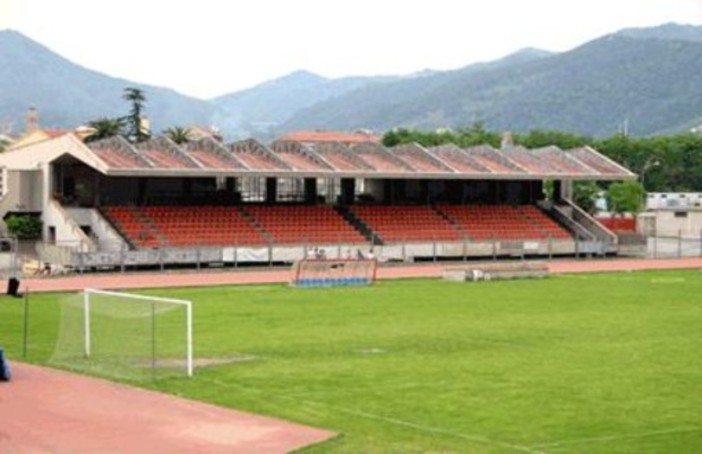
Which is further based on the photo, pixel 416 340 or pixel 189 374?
pixel 416 340

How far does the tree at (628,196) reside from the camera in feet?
375

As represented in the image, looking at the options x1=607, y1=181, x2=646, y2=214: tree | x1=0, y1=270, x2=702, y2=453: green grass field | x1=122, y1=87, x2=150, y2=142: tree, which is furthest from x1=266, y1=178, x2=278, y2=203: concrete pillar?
x1=122, y1=87, x2=150, y2=142: tree

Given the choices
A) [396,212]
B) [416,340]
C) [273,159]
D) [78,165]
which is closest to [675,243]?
[396,212]

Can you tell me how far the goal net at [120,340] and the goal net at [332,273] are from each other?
19406 millimetres

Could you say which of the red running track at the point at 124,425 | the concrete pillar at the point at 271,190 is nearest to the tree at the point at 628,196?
the concrete pillar at the point at 271,190

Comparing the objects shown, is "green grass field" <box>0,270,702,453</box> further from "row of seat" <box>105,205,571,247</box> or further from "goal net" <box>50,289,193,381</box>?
"row of seat" <box>105,205,571,247</box>

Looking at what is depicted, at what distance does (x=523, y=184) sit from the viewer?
81.4 meters

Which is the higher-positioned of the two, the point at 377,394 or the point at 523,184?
the point at 523,184

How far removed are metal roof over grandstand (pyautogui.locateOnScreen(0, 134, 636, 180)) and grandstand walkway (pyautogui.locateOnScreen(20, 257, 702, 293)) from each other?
20.3ft

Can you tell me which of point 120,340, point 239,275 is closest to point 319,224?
point 239,275

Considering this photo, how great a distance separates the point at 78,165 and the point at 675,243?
1540 inches

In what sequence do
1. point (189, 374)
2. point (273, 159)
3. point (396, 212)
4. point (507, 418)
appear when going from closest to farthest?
point (507, 418) → point (189, 374) → point (273, 159) → point (396, 212)

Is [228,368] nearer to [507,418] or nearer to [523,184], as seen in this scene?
[507,418]

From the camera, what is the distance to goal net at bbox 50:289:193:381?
26094 millimetres
